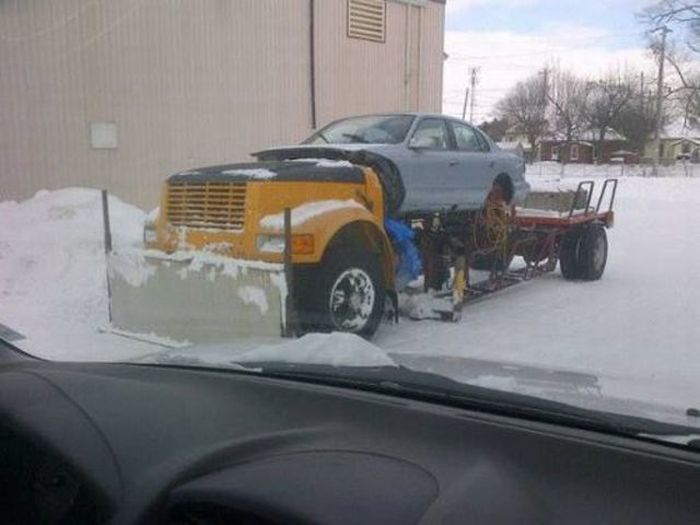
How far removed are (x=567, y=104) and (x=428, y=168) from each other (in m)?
47.1

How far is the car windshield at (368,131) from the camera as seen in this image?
9273mm

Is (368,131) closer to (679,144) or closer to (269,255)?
(269,255)

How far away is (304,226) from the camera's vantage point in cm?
721

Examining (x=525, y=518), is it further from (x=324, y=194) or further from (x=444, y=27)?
(x=444, y=27)

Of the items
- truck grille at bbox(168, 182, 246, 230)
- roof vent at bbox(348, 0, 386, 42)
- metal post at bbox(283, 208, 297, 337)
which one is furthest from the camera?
roof vent at bbox(348, 0, 386, 42)

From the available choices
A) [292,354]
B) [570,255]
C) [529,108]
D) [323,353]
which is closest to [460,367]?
[323,353]

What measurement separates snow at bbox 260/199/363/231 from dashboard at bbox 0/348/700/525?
4388 mm

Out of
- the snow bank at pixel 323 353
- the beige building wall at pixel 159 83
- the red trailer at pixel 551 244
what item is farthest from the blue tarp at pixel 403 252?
the beige building wall at pixel 159 83

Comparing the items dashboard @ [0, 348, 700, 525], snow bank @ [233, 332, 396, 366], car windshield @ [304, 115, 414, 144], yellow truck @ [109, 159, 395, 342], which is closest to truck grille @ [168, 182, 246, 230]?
yellow truck @ [109, 159, 395, 342]

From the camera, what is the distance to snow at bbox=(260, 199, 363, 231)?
23.8ft

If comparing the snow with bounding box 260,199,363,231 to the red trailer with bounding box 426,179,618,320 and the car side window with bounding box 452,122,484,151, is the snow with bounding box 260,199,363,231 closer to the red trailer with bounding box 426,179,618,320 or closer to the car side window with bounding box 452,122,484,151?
the car side window with bounding box 452,122,484,151

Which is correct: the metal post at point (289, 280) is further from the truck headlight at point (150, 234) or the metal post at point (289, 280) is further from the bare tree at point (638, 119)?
the bare tree at point (638, 119)

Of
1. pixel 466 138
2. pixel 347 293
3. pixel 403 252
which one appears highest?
pixel 466 138

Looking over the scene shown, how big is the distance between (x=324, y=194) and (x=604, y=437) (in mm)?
5684
